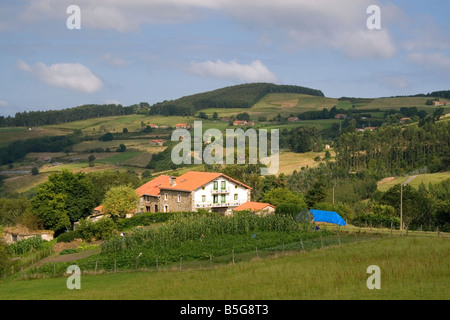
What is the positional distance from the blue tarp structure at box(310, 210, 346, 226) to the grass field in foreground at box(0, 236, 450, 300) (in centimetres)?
1879

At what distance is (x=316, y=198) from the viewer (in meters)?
58.0

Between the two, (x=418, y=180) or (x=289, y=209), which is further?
(x=418, y=180)

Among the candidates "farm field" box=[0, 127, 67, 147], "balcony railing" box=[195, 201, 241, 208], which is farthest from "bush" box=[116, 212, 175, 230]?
"farm field" box=[0, 127, 67, 147]

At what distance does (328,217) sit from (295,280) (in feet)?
92.0

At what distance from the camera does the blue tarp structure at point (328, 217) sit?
163 feet

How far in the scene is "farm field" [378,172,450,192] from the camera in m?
71.7

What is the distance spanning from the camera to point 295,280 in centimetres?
2300

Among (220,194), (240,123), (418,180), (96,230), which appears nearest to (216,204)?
(220,194)

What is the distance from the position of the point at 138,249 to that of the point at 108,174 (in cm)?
3280

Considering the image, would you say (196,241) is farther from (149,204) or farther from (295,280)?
(149,204)

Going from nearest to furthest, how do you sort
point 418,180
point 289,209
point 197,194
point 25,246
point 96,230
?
point 25,246 < point 96,230 < point 289,209 < point 197,194 < point 418,180

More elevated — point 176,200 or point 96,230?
point 176,200
